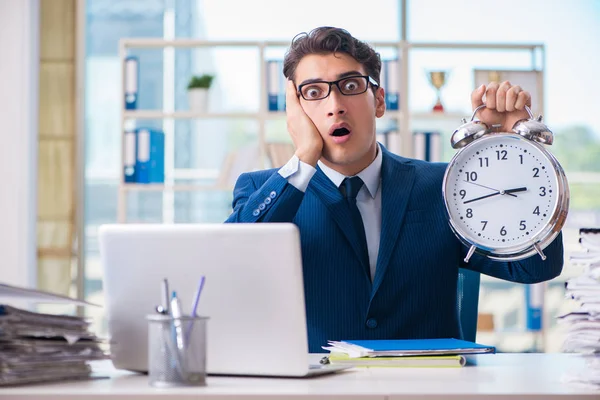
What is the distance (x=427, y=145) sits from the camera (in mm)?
4758

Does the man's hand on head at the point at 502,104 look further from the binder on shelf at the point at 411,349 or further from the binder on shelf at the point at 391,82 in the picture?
the binder on shelf at the point at 391,82

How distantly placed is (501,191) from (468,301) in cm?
55

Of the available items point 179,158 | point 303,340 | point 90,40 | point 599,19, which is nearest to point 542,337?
point 599,19

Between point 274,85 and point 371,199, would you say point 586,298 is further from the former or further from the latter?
point 274,85

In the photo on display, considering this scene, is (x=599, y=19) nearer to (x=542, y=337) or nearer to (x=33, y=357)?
(x=542, y=337)

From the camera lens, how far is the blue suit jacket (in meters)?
2.05

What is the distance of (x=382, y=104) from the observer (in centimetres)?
240

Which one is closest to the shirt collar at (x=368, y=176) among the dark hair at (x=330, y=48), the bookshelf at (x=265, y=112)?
the dark hair at (x=330, y=48)

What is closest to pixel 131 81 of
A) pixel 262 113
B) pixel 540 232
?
pixel 262 113

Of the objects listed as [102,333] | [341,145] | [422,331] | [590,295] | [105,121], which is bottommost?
[102,333]

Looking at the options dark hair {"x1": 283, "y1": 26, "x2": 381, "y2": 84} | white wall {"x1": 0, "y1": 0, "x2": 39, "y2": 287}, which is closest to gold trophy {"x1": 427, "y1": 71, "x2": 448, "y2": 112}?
white wall {"x1": 0, "y1": 0, "x2": 39, "y2": 287}

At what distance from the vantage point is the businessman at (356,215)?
6.75ft

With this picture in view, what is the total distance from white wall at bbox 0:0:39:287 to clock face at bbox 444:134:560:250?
Answer: 380 cm

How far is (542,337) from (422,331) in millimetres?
2905
